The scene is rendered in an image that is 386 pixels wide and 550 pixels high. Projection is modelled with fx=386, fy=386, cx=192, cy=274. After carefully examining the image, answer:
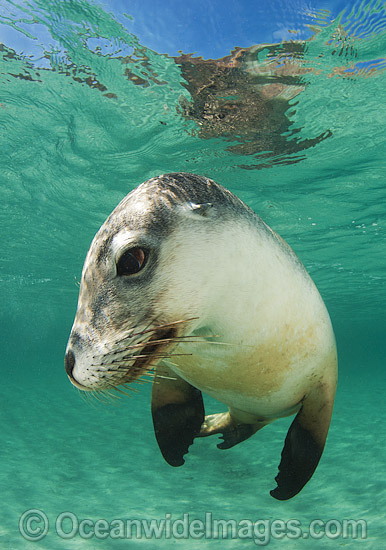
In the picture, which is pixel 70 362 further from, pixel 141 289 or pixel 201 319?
pixel 201 319

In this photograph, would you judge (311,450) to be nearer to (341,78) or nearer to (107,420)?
(341,78)

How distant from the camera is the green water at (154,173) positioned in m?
6.16

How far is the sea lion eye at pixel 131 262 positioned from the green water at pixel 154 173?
3706 millimetres

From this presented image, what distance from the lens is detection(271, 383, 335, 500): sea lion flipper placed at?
2.54 m

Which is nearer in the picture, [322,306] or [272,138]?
[322,306]

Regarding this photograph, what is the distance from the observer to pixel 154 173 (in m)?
11.6

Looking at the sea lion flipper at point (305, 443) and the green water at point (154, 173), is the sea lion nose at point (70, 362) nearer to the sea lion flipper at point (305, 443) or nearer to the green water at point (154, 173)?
the sea lion flipper at point (305, 443)

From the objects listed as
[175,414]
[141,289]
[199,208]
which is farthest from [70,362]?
[175,414]

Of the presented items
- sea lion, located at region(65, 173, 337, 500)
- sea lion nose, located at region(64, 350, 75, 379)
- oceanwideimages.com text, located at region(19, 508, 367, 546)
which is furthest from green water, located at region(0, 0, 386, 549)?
sea lion nose, located at region(64, 350, 75, 379)

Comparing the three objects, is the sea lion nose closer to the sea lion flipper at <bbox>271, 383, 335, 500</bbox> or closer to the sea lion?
the sea lion

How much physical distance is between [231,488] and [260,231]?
5.89m

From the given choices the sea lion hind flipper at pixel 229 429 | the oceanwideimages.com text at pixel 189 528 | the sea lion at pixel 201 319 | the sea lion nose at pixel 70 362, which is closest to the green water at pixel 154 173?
the oceanwideimages.com text at pixel 189 528

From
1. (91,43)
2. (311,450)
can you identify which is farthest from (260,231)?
(91,43)

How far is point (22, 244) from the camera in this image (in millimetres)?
19062
